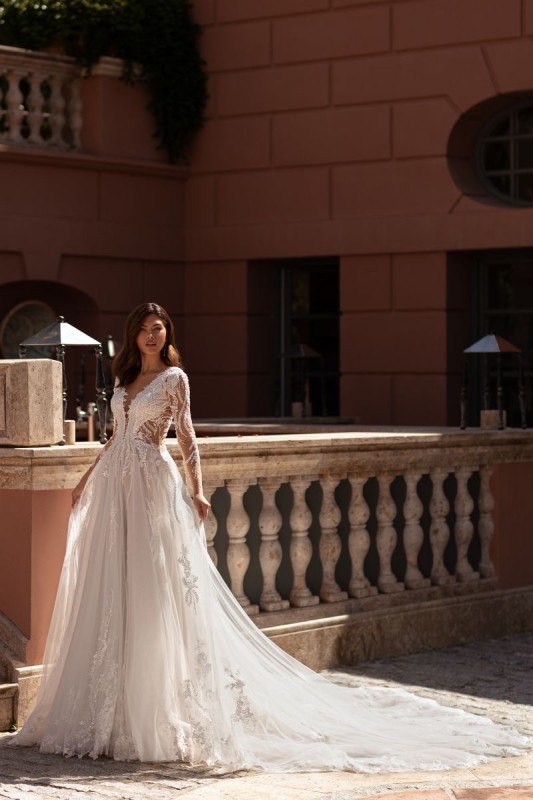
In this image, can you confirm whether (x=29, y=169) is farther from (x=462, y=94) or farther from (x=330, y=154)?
(x=462, y=94)

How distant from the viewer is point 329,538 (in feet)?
27.9

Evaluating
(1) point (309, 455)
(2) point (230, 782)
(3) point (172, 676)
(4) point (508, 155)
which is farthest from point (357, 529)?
(4) point (508, 155)

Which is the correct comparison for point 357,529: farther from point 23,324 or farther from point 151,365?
point 23,324

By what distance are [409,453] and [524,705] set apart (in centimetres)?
186

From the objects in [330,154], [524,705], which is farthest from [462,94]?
[524,705]

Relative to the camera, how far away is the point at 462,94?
13648 millimetres

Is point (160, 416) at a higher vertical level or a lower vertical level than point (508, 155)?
lower

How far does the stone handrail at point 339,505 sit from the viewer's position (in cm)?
793

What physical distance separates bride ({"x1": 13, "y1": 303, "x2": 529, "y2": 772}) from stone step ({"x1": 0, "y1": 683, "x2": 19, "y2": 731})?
0.28 m

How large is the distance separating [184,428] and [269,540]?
5.05 ft

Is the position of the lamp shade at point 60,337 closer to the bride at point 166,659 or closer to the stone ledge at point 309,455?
the stone ledge at point 309,455

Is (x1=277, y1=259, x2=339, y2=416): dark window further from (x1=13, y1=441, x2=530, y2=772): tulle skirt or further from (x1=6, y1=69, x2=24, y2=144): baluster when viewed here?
(x1=13, y1=441, x2=530, y2=772): tulle skirt

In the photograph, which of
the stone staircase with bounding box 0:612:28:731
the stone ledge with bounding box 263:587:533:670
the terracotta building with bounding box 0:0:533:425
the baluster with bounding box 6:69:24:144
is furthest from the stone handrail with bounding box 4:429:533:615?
the baluster with bounding box 6:69:24:144

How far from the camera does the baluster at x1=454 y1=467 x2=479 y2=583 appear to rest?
9.38 m
